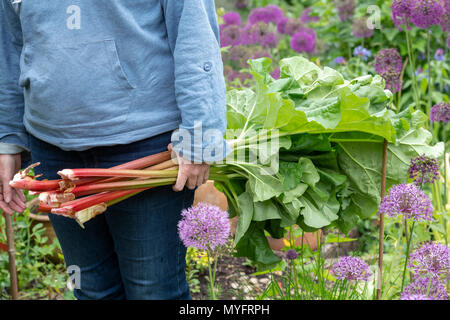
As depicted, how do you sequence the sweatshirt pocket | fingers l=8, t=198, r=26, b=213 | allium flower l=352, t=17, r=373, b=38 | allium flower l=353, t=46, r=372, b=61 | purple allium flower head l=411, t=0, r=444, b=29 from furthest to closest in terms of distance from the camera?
allium flower l=353, t=46, r=372, b=61 < allium flower l=352, t=17, r=373, b=38 < purple allium flower head l=411, t=0, r=444, b=29 < fingers l=8, t=198, r=26, b=213 < the sweatshirt pocket

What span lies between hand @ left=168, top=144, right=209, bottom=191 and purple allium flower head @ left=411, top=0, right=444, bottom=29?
1171mm

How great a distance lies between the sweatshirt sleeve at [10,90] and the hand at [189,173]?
24.8 inches

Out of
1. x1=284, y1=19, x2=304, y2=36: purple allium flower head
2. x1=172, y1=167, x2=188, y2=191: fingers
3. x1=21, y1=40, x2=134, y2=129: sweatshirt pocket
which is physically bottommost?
x1=172, y1=167, x2=188, y2=191: fingers

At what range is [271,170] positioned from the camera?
1697mm

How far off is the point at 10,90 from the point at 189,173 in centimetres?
75

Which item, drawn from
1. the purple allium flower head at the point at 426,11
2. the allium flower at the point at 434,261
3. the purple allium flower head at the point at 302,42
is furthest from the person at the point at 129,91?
the purple allium flower head at the point at 302,42

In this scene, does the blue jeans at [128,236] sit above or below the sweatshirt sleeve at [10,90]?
below

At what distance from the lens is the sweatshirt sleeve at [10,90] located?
1714 mm

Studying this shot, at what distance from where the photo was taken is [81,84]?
1460 mm

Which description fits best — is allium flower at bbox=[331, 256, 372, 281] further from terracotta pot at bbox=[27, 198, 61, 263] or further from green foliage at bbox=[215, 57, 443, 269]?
terracotta pot at bbox=[27, 198, 61, 263]

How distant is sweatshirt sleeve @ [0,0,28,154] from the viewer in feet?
5.62

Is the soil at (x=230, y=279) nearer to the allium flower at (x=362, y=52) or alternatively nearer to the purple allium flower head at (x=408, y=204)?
the purple allium flower head at (x=408, y=204)

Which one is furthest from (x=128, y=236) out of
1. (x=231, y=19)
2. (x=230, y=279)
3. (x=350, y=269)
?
(x=231, y=19)

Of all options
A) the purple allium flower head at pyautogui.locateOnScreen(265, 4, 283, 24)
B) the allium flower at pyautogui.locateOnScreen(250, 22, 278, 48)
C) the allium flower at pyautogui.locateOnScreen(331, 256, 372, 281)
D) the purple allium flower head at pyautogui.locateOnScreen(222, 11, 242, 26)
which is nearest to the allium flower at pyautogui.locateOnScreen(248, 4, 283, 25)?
the purple allium flower head at pyautogui.locateOnScreen(265, 4, 283, 24)
